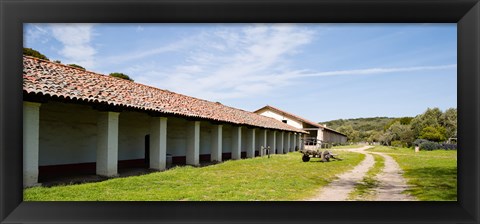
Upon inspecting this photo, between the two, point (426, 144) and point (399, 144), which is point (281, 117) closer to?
point (399, 144)

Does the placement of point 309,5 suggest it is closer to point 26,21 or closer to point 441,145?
point 26,21

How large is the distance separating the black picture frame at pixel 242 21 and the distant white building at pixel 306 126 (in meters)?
26.4

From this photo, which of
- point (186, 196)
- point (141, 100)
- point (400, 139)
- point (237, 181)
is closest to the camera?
point (186, 196)

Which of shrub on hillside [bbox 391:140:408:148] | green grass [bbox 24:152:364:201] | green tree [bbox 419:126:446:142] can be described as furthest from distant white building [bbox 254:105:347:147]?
green grass [bbox 24:152:364:201]

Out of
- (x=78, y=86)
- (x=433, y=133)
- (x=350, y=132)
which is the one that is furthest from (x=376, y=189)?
(x=350, y=132)

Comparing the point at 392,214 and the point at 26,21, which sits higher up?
the point at 26,21

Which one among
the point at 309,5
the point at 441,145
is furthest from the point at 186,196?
the point at 441,145

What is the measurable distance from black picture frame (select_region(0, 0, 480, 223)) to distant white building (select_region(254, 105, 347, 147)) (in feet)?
86.6

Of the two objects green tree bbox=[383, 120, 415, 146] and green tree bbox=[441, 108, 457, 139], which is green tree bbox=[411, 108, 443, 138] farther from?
green tree bbox=[441, 108, 457, 139]

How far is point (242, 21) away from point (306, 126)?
1244 inches

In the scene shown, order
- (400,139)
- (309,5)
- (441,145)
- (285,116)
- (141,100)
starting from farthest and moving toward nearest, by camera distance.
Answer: (285,116), (400,139), (441,145), (141,100), (309,5)

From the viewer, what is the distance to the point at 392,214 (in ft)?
14.3

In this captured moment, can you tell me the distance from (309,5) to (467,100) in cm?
245

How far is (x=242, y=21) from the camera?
14.6ft
